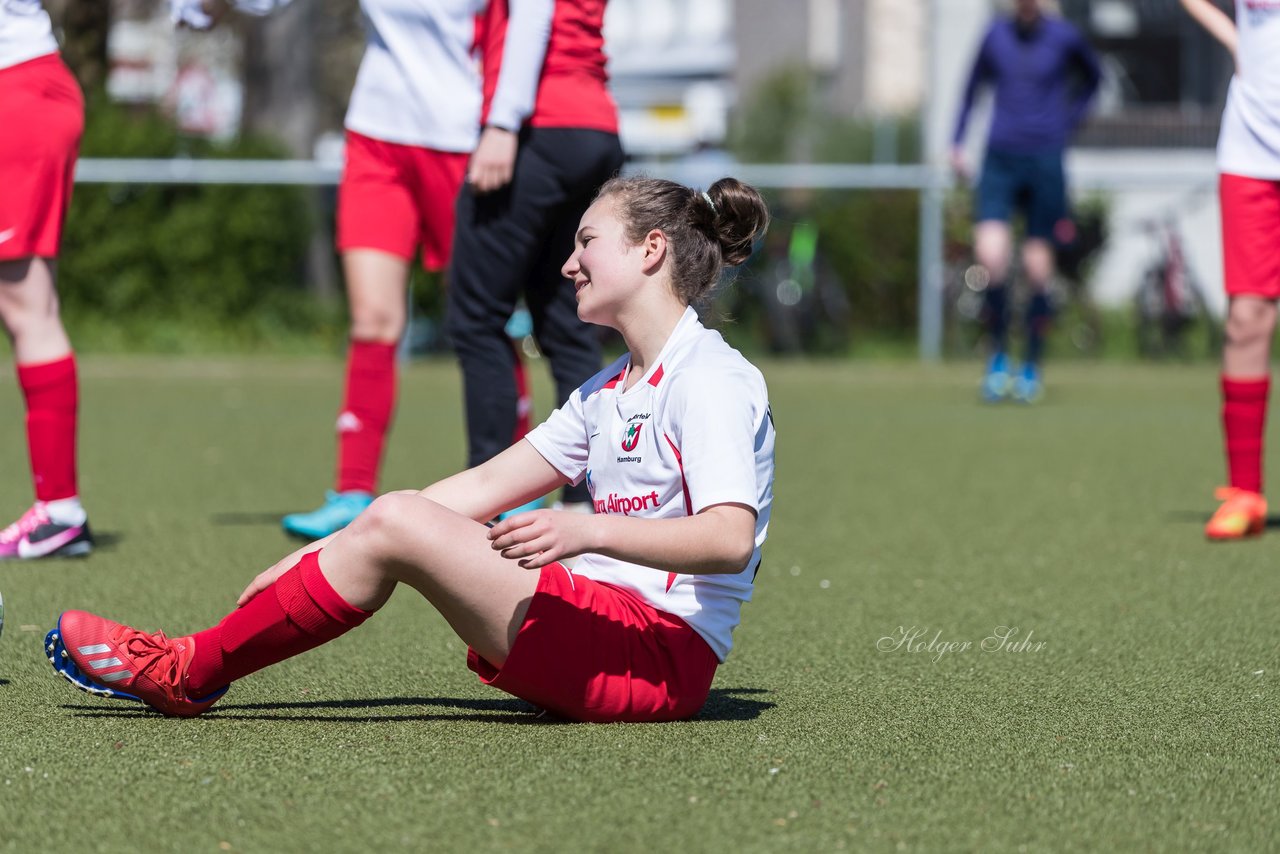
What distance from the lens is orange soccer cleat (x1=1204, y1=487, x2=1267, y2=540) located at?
5.76 meters

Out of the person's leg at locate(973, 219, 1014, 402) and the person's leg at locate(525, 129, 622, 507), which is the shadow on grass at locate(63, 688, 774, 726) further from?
the person's leg at locate(973, 219, 1014, 402)

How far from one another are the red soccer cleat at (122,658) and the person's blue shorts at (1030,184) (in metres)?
7.78

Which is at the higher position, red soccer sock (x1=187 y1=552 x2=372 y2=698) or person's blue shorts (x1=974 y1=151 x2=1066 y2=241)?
red soccer sock (x1=187 y1=552 x2=372 y2=698)

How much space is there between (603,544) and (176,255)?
1200 centimetres

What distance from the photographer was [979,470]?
25.3 ft

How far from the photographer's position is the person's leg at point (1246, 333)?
5699 mm

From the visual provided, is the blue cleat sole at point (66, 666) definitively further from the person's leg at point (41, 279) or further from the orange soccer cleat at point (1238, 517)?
the orange soccer cleat at point (1238, 517)

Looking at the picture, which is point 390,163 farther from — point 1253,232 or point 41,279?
point 1253,232

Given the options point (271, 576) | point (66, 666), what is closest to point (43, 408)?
point (66, 666)

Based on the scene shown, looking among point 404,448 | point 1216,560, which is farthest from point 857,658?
point 404,448

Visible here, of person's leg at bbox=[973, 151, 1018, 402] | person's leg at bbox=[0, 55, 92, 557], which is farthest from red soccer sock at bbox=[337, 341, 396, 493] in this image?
person's leg at bbox=[973, 151, 1018, 402]

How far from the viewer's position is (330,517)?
5559 millimetres

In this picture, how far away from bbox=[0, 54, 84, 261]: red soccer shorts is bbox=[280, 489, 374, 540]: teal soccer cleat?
1104 mm

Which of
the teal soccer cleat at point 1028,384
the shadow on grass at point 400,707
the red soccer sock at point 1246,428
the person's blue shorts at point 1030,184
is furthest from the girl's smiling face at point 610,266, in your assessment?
the teal soccer cleat at point 1028,384
